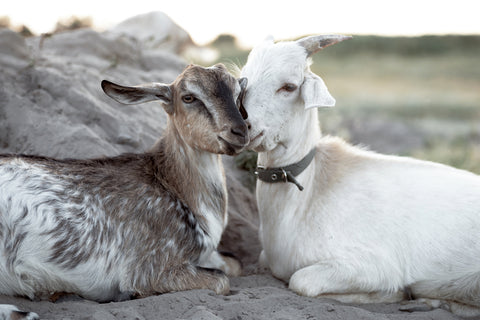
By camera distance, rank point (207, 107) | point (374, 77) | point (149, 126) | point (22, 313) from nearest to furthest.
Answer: point (22, 313), point (207, 107), point (149, 126), point (374, 77)

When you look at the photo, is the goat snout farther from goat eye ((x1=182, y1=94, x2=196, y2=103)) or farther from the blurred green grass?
Answer: the blurred green grass

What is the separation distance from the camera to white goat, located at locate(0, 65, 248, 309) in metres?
4.23

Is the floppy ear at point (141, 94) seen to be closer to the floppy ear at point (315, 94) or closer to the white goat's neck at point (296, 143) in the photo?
the white goat's neck at point (296, 143)

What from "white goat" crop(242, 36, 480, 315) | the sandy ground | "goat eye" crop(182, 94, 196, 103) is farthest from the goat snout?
the sandy ground

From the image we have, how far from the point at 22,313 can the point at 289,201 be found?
235cm

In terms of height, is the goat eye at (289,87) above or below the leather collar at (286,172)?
above

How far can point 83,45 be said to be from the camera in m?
8.44

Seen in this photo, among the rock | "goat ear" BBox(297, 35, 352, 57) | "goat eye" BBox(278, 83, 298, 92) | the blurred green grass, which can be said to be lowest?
the blurred green grass

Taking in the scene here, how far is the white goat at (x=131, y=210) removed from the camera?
423 cm

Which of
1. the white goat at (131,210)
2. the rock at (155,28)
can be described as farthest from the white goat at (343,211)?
the rock at (155,28)

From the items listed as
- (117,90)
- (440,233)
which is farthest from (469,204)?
(117,90)

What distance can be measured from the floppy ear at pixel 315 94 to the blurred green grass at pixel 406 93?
555 cm

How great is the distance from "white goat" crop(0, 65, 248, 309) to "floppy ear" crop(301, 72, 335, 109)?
0.56 metres

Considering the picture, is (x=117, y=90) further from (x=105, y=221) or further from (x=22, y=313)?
(x=22, y=313)
